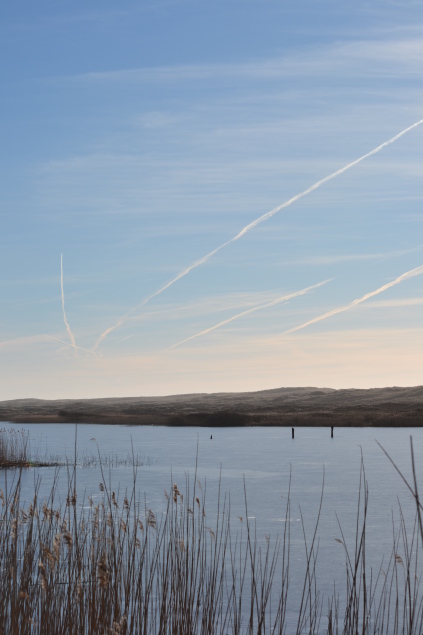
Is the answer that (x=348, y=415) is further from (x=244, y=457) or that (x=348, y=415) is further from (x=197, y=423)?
(x=244, y=457)

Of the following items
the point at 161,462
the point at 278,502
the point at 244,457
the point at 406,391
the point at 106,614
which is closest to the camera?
the point at 106,614

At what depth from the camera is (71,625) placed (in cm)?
436

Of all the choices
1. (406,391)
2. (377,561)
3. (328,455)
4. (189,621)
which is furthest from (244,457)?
(406,391)

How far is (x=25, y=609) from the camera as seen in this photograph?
4496 mm

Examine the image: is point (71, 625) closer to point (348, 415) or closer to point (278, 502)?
point (278, 502)

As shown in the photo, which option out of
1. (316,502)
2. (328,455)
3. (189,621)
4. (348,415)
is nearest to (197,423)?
(348,415)

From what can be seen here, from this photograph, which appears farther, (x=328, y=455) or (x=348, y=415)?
(x=348, y=415)

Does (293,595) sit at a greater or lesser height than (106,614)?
lesser

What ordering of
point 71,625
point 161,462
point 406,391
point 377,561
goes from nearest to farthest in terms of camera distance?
point 71,625
point 377,561
point 161,462
point 406,391

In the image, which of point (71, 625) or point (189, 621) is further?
point (189, 621)

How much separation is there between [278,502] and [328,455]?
48.3 ft

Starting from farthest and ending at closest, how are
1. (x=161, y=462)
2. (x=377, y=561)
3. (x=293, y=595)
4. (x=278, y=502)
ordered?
(x=161, y=462) < (x=278, y=502) < (x=377, y=561) < (x=293, y=595)

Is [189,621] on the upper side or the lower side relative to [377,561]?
upper

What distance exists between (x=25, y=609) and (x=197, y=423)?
177 ft
